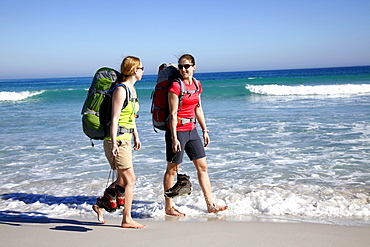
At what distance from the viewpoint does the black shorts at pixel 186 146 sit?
437cm

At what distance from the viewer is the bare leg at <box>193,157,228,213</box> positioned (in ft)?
14.8

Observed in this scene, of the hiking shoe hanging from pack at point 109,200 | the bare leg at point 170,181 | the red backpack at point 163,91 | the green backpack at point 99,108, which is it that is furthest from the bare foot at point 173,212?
the green backpack at point 99,108

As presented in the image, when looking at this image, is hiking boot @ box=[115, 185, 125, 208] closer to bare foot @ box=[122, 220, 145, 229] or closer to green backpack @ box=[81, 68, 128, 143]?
bare foot @ box=[122, 220, 145, 229]

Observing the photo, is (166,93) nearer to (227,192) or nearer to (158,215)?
(158,215)

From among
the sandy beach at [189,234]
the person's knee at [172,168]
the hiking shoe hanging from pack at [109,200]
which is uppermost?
the person's knee at [172,168]

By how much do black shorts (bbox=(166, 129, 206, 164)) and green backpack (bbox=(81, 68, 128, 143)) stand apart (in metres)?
0.85

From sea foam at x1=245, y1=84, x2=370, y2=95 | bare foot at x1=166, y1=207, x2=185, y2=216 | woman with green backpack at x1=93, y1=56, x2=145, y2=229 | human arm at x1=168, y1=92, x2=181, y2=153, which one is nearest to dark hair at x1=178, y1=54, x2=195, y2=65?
human arm at x1=168, y1=92, x2=181, y2=153

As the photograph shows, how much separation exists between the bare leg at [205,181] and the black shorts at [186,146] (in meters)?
0.08

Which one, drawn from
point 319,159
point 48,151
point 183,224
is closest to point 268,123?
point 319,159

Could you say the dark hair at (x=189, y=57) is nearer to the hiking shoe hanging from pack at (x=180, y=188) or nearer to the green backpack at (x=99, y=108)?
the green backpack at (x=99, y=108)

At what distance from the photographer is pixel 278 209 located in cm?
468

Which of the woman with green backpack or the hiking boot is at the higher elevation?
the woman with green backpack

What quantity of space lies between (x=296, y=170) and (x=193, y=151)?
278 centimetres

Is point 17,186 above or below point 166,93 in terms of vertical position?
below
